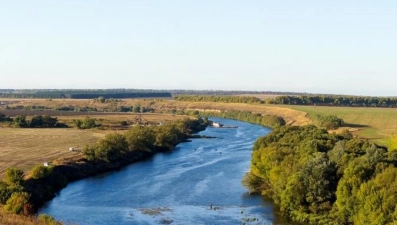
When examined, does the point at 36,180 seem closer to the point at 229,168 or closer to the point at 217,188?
the point at 217,188

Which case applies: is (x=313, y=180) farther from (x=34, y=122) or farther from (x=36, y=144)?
(x=34, y=122)

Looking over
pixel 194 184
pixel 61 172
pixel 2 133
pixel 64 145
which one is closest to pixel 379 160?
pixel 194 184

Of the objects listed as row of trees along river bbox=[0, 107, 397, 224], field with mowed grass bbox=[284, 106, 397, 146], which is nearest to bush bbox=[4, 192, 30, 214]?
row of trees along river bbox=[0, 107, 397, 224]

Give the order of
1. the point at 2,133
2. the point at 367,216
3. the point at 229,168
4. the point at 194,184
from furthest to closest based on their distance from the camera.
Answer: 1. the point at 2,133
2. the point at 229,168
3. the point at 194,184
4. the point at 367,216

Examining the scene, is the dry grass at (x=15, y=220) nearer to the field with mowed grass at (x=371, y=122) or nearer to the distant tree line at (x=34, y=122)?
the field with mowed grass at (x=371, y=122)

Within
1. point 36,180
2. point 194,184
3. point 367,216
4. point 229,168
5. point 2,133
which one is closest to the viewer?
point 367,216

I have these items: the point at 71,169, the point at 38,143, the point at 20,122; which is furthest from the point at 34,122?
the point at 71,169

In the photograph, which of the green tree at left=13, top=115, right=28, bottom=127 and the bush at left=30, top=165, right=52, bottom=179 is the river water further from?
the green tree at left=13, top=115, right=28, bottom=127

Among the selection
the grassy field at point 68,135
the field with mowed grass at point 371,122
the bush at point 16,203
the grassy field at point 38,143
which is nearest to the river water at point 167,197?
the bush at point 16,203
